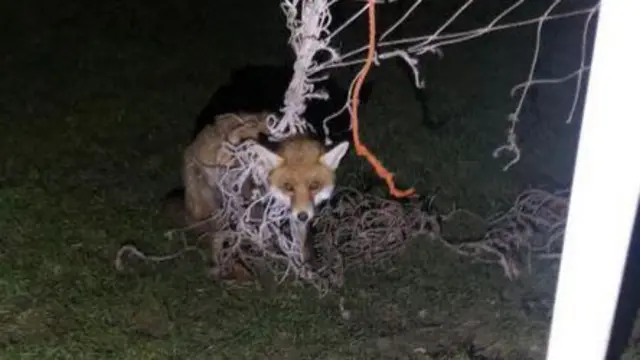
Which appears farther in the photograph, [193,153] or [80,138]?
[80,138]

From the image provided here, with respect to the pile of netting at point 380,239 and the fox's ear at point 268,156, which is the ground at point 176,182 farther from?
the fox's ear at point 268,156

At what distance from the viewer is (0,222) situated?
198 centimetres

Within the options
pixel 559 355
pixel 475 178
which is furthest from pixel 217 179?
pixel 559 355

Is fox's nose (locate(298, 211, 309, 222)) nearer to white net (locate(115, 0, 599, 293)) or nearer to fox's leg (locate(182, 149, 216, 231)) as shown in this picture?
white net (locate(115, 0, 599, 293))

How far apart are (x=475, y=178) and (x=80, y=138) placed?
82 centimetres

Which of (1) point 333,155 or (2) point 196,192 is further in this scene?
(2) point 196,192

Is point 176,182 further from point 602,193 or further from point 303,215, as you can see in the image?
point 602,193

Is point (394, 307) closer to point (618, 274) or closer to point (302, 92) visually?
point (302, 92)

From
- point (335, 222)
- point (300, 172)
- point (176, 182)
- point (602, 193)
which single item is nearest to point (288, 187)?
point (300, 172)

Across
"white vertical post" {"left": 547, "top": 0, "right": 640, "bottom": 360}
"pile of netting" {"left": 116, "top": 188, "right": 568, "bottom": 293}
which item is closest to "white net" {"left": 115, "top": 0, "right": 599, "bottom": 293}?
"pile of netting" {"left": 116, "top": 188, "right": 568, "bottom": 293}

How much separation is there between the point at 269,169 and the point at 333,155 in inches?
4.1

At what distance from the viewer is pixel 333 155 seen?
173cm

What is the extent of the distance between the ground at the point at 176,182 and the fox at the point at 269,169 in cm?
9

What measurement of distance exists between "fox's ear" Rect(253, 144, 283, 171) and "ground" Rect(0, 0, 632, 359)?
0.76 ft
